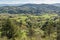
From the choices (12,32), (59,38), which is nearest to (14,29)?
(12,32)

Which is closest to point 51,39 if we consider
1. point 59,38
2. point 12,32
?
point 59,38

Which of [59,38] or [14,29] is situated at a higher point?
[59,38]

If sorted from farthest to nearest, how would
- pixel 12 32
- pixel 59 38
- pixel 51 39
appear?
1. pixel 12 32
2. pixel 51 39
3. pixel 59 38

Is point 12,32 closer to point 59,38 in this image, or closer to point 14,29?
point 14,29

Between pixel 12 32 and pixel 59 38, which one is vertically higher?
pixel 59 38

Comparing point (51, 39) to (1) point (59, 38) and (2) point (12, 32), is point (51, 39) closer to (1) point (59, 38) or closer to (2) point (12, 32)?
(1) point (59, 38)

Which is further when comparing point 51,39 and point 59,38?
point 51,39

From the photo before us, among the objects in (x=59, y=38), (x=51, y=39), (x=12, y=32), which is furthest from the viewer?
(x=12, y=32)

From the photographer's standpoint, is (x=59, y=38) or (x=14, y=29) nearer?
(x=59, y=38)
